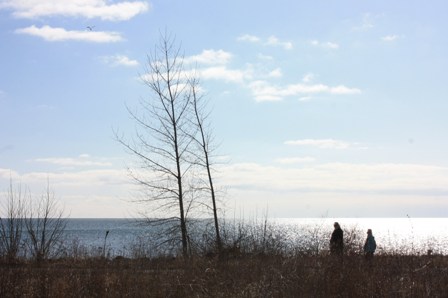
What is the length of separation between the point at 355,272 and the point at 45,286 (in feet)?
21.3

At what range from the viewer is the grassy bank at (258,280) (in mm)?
10367

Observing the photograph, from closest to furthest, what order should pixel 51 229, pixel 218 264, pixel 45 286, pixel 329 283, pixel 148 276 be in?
pixel 329 283
pixel 45 286
pixel 148 276
pixel 218 264
pixel 51 229

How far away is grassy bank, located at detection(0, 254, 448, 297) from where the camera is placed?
10.4 metres

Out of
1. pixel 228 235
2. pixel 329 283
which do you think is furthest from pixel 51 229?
pixel 329 283

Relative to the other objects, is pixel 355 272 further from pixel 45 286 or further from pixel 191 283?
pixel 45 286

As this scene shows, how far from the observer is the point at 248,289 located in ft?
35.8

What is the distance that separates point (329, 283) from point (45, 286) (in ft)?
19.6

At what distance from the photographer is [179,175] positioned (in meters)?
22.0

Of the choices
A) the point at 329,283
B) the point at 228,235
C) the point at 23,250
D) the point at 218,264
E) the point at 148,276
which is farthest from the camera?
the point at 228,235

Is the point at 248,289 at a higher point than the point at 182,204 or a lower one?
lower

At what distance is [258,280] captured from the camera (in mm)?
11375

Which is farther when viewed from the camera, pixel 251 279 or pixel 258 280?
pixel 251 279

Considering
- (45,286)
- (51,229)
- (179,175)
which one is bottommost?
(45,286)

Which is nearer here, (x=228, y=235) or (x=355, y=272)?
(x=355, y=272)
